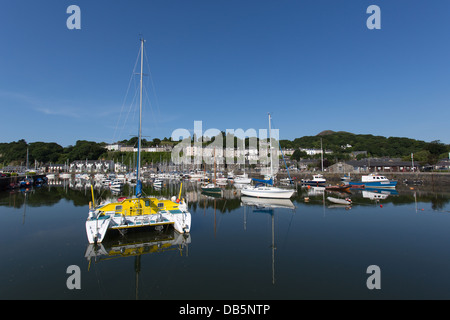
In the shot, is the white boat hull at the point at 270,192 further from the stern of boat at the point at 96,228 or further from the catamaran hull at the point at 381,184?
the catamaran hull at the point at 381,184

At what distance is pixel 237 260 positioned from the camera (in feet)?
33.8

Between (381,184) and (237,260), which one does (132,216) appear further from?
(381,184)

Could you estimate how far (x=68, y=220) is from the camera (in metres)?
18.1

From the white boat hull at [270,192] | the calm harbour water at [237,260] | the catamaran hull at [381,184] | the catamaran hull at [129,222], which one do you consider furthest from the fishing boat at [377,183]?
the catamaran hull at [129,222]

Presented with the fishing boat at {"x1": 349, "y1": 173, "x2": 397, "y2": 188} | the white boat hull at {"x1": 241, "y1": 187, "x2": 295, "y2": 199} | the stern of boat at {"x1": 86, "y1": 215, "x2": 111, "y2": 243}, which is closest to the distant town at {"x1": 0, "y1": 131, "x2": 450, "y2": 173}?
the fishing boat at {"x1": 349, "y1": 173, "x2": 397, "y2": 188}

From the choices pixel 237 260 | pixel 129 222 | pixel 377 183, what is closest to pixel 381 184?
pixel 377 183

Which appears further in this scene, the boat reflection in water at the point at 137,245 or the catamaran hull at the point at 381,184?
the catamaran hull at the point at 381,184

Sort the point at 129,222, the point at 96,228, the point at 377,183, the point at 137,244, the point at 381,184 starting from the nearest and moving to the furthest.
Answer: the point at 96,228, the point at 137,244, the point at 129,222, the point at 381,184, the point at 377,183

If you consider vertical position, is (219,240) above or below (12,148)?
below

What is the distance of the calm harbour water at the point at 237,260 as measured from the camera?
7.66 meters

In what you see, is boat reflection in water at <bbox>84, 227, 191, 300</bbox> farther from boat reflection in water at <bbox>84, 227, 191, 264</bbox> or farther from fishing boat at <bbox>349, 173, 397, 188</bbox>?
fishing boat at <bbox>349, 173, 397, 188</bbox>
